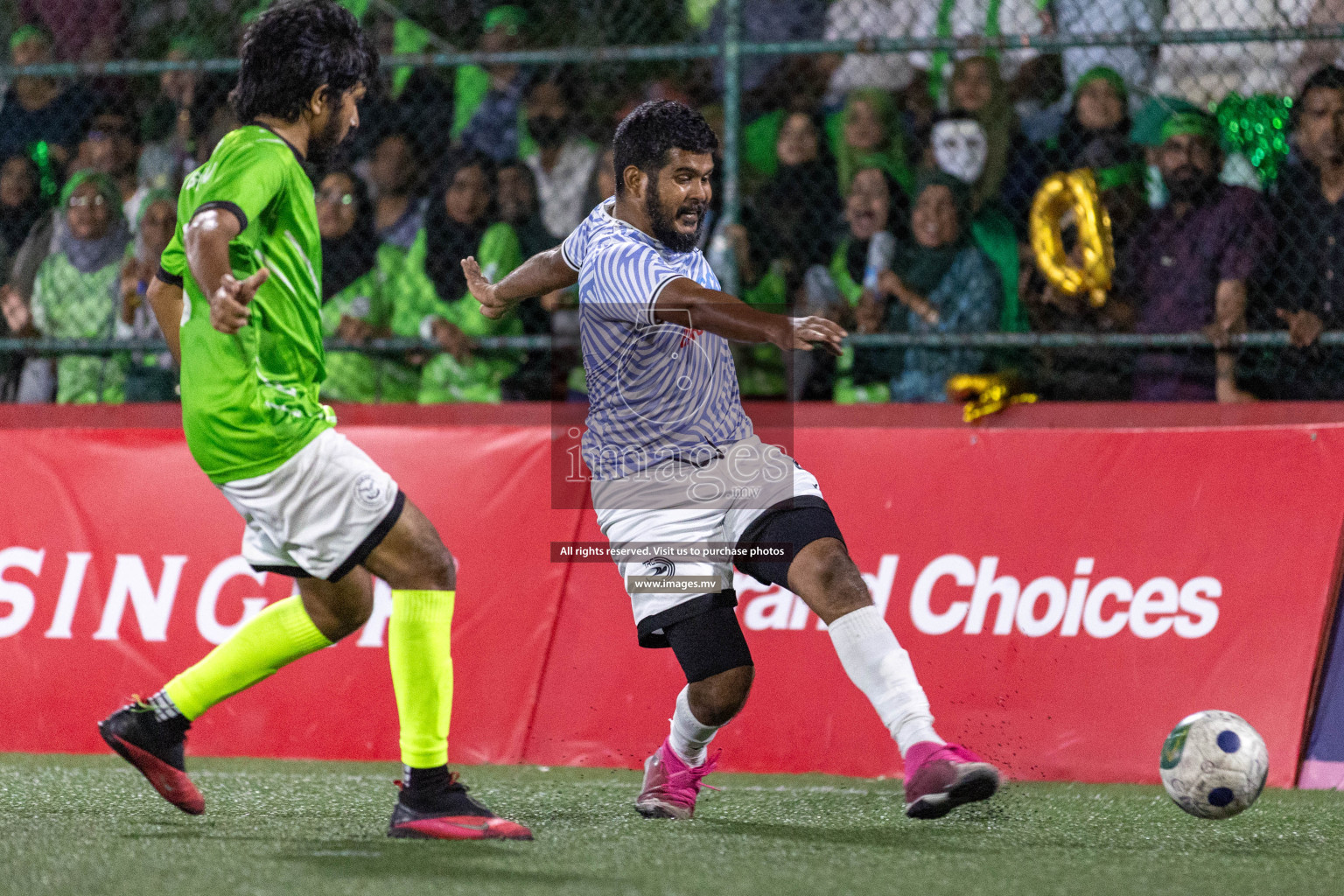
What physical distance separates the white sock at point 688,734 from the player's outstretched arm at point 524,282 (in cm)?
122

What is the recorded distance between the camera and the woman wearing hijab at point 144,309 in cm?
697

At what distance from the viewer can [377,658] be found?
18.6 feet

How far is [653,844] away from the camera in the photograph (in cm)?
369

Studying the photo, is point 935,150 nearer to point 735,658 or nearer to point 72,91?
point 735,658

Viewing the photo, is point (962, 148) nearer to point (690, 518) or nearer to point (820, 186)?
point (820, 186)

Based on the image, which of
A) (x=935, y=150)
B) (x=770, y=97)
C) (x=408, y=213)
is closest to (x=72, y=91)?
(x=408, y=213)

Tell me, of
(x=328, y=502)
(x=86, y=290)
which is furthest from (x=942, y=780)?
(x=86, y=290)

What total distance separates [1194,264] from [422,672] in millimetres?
3776

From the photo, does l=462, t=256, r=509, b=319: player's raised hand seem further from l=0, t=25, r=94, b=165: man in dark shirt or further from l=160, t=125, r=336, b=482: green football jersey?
l=0, t=25, r=94, b=165: man in dark shirt

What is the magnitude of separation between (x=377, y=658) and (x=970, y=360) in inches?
105

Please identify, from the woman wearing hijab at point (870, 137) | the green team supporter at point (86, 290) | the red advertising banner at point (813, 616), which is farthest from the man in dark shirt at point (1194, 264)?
the green team supporter at point (86, 290)

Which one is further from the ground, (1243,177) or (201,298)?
(1243,177)

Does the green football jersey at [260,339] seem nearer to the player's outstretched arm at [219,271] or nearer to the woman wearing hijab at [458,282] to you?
the player's outstretched arm at [219,271]

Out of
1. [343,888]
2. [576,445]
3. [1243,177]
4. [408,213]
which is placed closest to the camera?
[343,888]
